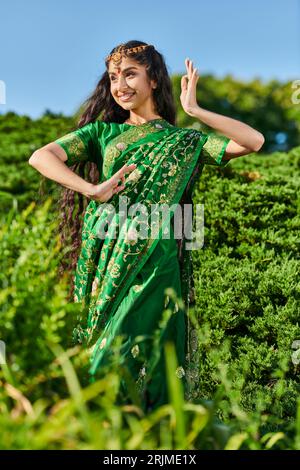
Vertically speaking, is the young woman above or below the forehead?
below

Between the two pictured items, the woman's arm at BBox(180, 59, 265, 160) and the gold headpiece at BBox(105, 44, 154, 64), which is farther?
the gold headpiece at BBox(105, 44, 154, 64)

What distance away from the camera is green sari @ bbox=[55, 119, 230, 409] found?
2.86 meters

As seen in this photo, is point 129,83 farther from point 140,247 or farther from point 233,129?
point 140,247

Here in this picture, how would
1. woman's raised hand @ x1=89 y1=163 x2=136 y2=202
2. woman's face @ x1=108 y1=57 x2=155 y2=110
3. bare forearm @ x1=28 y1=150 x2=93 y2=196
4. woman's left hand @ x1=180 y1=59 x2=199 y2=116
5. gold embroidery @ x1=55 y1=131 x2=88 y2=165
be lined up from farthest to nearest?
woman's face @ x1=108 y1=57 x2=155 y2=110 < gold embroidery @ x1=55 y1=131 x2=88 y2=165 < woman's left hand @ x1=180 y1=59 x2=199 y2=116 < bare forearm @ x1=28 y1=150 x2=93 y2=196 < woman's raised hand @ x1=89 y1=163 x2=136 y2=202

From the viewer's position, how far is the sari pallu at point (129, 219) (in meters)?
2.98

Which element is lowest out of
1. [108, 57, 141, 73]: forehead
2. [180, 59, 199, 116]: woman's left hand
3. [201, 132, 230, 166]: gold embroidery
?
[201, 132, 230, 166]: gold embroidery

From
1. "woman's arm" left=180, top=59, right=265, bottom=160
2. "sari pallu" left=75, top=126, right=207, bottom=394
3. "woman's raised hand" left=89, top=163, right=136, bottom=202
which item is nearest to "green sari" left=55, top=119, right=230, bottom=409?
"sari pallu" left=75, top=126, right=207, bottom=394

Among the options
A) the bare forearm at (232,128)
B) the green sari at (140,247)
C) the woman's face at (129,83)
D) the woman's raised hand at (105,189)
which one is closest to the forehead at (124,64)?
the woman's face at (129,83)

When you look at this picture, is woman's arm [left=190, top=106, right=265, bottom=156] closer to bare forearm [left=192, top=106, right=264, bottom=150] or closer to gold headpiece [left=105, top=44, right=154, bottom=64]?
bare forearm [left=192, top=106, right=264, bottom=150]

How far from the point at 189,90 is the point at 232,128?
0.92 feet

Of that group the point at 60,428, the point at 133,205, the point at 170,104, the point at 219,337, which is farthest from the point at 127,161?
the point at 60,428

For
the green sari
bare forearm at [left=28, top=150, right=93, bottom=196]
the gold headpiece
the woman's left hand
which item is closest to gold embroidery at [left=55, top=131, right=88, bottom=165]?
the green sari

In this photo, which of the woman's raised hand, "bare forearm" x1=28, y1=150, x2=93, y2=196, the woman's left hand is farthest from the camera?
the woman's left hand

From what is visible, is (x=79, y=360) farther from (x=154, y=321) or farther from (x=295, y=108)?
(x=295, y=108)
